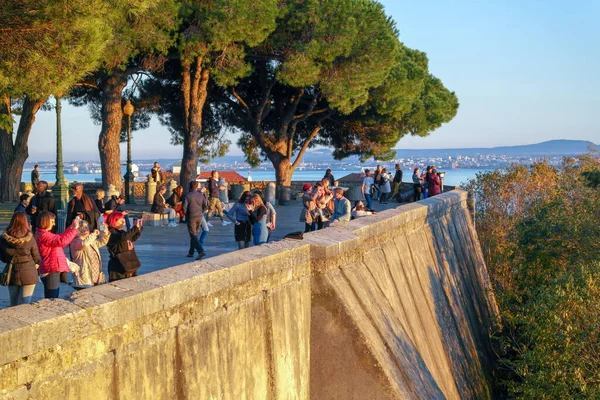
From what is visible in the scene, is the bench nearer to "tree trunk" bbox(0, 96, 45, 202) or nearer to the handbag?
"tree trunk" bbox(0, 96, 45, 202)

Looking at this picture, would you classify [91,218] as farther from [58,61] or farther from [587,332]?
[587,332]

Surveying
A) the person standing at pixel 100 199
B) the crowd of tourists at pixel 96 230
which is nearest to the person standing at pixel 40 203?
the crowd of tourists at pixel 96 230

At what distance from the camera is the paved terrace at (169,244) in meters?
12.8

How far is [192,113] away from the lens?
99.9 feet

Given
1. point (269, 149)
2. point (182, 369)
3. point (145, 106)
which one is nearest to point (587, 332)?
point (182, 369)

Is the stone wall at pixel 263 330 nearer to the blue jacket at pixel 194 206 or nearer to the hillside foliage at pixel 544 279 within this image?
the hillside foliage at pixel 544 279

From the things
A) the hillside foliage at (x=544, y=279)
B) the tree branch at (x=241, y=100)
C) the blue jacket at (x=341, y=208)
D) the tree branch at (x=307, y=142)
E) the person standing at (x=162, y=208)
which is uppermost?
the tree branch at (x=241, y=100)

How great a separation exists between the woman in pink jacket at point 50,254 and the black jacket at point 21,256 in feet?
1.25

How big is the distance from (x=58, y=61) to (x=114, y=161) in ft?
40.5

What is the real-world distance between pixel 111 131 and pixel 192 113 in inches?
149

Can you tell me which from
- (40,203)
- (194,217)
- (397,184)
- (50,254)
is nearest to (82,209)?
(40,203)

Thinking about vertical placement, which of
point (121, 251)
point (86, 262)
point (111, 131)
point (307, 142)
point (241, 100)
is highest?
point (241, 100)

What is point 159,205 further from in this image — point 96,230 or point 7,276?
point 7,276

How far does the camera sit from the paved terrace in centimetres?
1277
